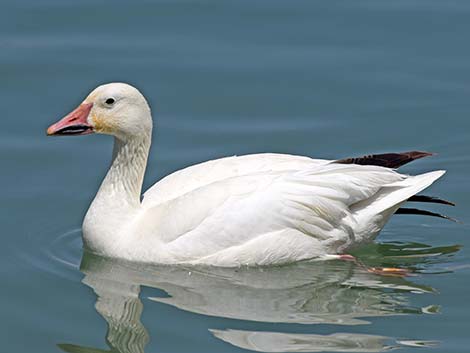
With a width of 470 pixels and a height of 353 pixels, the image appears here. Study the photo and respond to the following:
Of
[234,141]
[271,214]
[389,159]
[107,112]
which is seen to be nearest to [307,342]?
[271,214]

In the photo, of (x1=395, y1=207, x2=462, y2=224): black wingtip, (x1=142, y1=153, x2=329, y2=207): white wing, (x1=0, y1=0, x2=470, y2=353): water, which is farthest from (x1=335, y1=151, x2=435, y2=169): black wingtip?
(x1=0, y1=0, x2=470, y2=353): water

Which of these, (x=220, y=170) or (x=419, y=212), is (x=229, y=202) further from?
(x=419, y=212)

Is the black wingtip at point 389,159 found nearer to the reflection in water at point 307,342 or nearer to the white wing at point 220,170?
the white wing at point 220,170

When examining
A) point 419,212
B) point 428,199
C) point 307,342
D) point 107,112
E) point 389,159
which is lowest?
point 307,342

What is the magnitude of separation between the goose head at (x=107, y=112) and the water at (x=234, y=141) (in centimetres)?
104

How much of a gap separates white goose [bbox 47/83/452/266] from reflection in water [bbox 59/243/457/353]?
12 cm

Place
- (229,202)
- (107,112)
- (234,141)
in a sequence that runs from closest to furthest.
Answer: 1. (229,202)
2. (107,112)
3. (234,141)

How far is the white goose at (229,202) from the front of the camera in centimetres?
1012

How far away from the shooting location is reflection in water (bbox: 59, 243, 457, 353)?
9.03 metres

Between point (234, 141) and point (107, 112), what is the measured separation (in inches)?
94.6

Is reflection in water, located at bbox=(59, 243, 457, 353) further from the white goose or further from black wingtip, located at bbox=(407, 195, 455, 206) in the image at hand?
black wingtip, located at bbox=(407, 195, 455, 206)

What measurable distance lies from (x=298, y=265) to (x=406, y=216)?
1.49m

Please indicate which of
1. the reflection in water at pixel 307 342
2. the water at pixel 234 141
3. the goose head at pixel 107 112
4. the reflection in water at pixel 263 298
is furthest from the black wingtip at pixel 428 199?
the goose head at pixel 107 112

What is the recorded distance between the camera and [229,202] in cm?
1010
